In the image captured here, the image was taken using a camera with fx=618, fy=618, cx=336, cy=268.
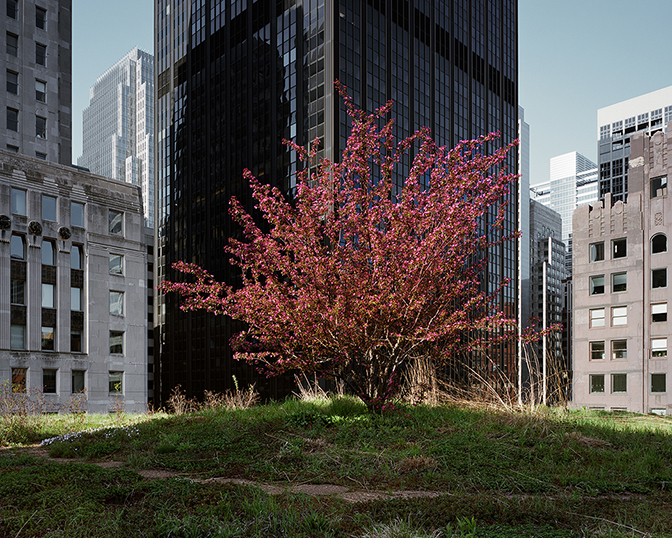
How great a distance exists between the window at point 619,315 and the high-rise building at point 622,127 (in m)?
84.3

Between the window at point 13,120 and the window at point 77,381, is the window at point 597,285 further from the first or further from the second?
the window at point 13,120

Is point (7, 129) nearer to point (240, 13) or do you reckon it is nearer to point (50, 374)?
point (50, 374)

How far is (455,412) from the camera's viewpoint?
1286cm

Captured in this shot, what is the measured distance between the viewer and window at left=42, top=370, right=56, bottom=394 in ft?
137

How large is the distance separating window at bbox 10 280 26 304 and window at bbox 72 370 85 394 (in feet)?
19.9

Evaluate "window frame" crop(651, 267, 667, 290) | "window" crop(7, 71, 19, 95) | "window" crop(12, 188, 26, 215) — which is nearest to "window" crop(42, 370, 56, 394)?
"window" crop(12, 188, 26, 215)

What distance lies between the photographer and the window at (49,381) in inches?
1642

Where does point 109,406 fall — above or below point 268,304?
below

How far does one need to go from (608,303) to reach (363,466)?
185ft

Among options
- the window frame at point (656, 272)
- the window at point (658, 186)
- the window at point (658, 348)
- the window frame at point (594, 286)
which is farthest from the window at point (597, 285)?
the window at point (658, 186)

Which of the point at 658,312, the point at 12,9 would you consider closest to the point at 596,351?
the point at 658,312

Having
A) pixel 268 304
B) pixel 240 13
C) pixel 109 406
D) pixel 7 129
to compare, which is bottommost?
pixel 109 406

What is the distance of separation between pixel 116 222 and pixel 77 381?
11.9m

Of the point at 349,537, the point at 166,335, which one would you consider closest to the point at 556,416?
the point at 349,537
